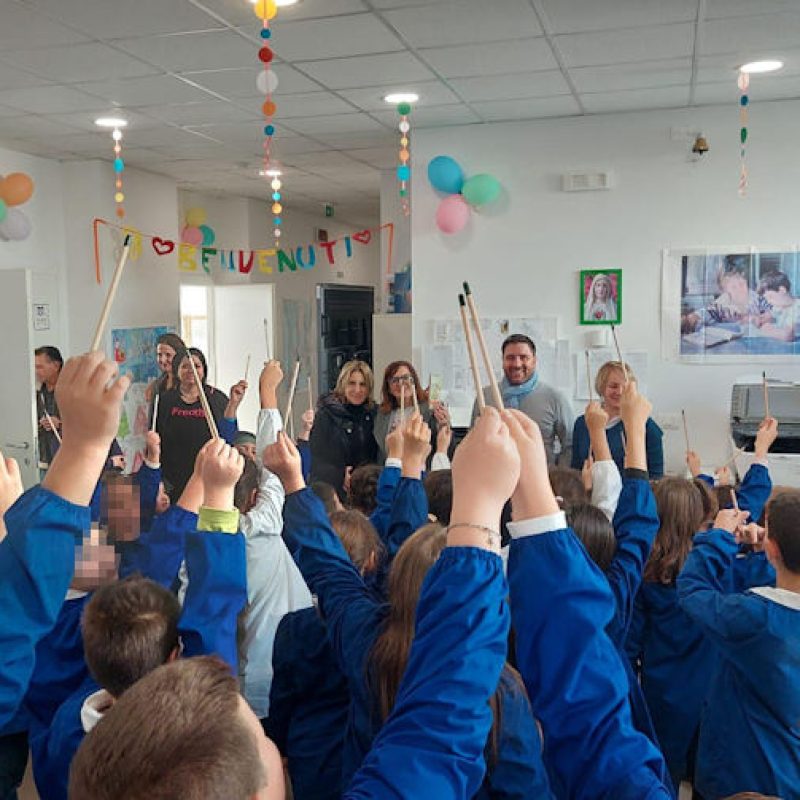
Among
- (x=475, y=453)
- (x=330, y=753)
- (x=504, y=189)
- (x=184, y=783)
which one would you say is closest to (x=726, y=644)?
(x=330, y=753)

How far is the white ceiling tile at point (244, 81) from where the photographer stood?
366 cm

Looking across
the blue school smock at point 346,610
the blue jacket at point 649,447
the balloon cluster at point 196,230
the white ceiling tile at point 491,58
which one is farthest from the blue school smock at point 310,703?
the balloon cluster at point 196,230

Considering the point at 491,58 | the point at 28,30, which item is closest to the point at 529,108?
the point at 491,58

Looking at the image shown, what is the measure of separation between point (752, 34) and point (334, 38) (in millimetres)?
1638

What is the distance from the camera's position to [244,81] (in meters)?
3.83

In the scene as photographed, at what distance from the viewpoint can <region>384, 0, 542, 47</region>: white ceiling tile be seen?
289 centimetres

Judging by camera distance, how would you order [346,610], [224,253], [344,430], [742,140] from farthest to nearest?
1. [224,253]
2. [742,140]
3. [344,430]
4. [346,610]

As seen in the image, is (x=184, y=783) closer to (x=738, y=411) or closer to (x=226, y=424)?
(x=226, y=424)

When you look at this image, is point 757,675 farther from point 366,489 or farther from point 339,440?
point 339,440

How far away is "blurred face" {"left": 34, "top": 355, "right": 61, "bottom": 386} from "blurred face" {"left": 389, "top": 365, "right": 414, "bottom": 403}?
7.06ft

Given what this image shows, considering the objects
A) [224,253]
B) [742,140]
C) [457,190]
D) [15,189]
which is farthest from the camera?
[224,253]

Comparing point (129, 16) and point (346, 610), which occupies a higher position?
point (129, 16)

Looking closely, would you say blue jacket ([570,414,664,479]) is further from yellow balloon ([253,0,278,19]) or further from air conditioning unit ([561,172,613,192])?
yellow balloon ([253,0,278,19])

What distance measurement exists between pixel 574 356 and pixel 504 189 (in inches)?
41.1
